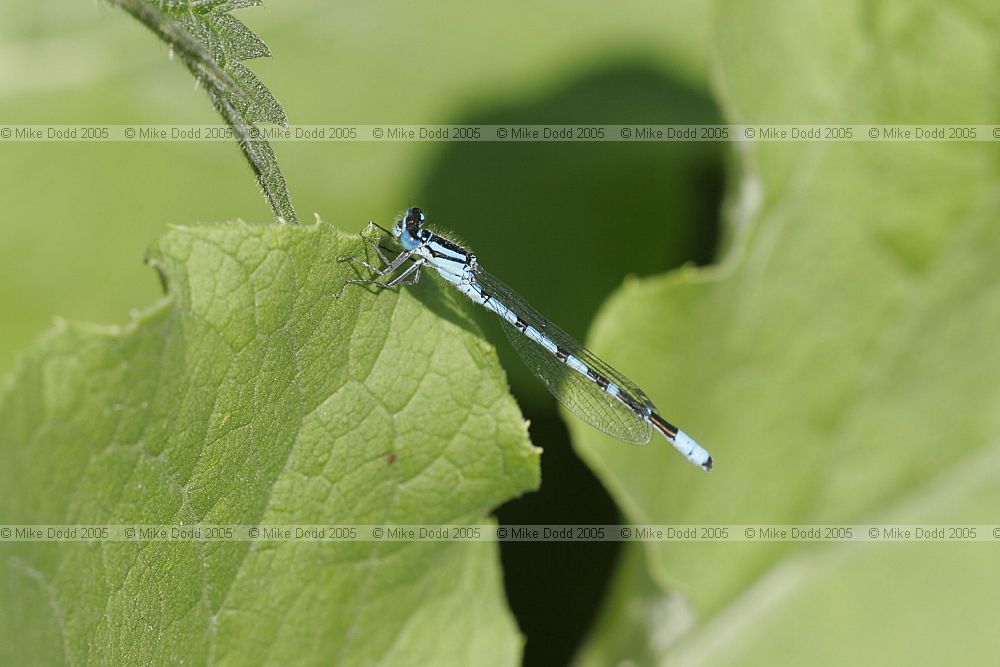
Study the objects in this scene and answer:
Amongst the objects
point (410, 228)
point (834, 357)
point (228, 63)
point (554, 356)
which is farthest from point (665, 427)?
point (228, 63)

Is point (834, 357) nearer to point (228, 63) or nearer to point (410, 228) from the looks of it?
point (410, 228)

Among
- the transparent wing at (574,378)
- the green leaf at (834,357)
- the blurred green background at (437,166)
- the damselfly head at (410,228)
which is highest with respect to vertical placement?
the blurred green background at (437,166)

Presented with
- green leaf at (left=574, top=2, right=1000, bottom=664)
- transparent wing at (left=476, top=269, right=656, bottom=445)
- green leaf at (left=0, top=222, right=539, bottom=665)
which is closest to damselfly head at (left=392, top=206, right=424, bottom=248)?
transparent wing at (left=476, top=269, right=656, bottom=445)

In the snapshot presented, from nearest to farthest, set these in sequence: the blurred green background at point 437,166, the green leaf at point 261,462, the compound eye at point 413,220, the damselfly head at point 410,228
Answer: the green leaf at point 261,462 → the damselfly head at point 410,228 → the compound eye at point 413,220 → the blurred green background at point 437,166

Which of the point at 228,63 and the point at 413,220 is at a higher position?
the point at 413,220

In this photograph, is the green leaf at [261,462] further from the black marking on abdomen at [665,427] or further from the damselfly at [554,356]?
the black marking on abdomen at [665,427]

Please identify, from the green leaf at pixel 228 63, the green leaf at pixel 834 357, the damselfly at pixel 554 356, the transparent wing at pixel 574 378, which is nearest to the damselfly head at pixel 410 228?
the damselfly at pixel 554 356

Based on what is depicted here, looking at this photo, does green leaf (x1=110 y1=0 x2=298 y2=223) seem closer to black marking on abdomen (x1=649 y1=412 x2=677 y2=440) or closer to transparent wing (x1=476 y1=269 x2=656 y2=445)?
transparent wing (x1=476 y1=269 x2=656 y2=445)
